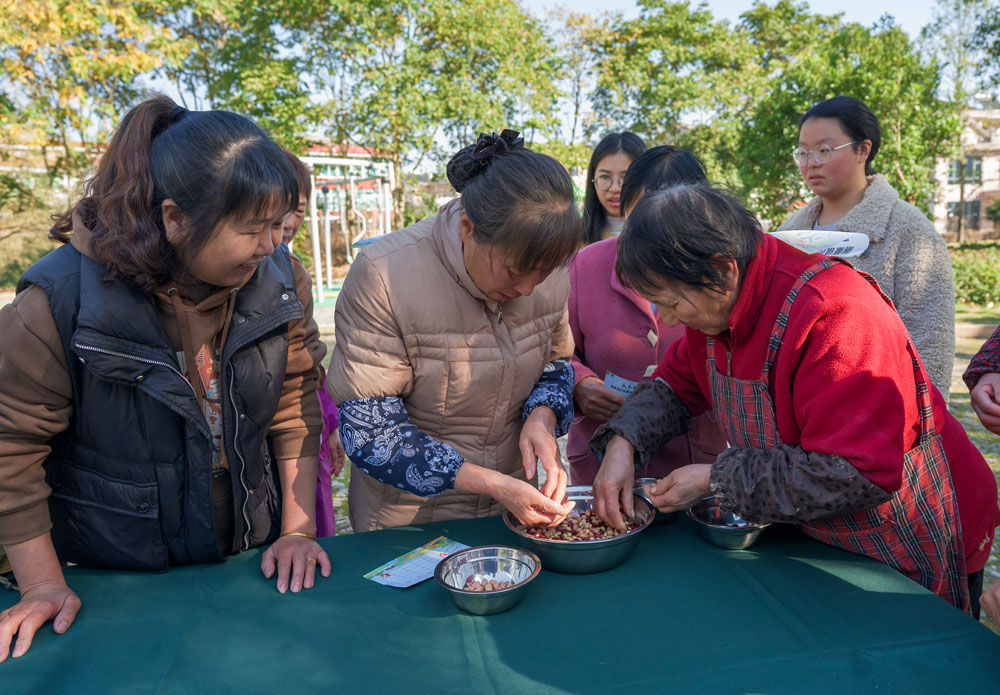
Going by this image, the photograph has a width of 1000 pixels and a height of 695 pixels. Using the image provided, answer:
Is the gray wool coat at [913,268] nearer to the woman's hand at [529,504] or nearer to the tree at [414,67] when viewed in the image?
the woman's hand at [529,504]

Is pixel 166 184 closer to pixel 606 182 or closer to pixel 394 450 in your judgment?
pixel 394 450

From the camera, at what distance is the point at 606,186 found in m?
3.10

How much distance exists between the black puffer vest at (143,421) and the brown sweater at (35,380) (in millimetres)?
28

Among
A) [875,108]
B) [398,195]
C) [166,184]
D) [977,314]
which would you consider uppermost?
[875,108]

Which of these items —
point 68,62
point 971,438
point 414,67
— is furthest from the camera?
point 414,67

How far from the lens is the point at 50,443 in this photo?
1523 mm

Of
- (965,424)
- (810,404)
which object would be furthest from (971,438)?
(810,404)

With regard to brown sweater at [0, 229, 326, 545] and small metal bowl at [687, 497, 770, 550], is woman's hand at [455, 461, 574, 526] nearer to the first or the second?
small metal bowl at [687, 497, 770, 550]

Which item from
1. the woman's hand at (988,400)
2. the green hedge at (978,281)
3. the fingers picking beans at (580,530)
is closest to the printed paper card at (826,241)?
the woman's hand at (988,400)

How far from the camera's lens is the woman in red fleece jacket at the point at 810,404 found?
4.43 feet

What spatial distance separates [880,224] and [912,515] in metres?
1.60

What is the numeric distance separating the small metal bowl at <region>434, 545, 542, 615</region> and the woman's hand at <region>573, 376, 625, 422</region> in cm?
73

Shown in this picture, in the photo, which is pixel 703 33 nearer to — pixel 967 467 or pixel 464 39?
pixel 464 39

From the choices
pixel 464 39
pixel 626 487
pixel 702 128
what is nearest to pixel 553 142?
pixel 464 39
